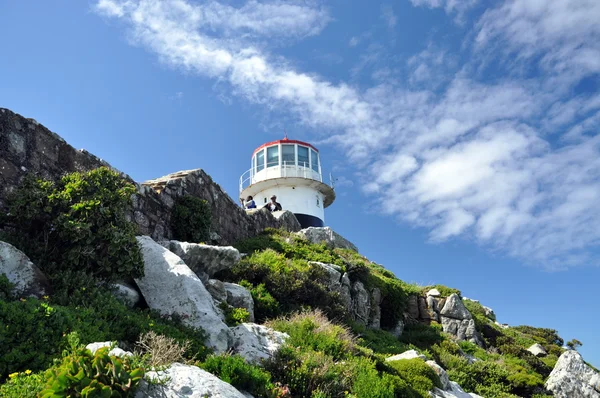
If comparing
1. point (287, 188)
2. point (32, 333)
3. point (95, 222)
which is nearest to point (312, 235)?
point (287, 188)

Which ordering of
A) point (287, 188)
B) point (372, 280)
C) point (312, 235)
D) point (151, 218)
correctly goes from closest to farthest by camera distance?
point (151, 218), point (372, 280), point (312, 235), point (287, 188)

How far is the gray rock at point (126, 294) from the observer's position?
684 cm

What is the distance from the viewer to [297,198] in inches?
1107

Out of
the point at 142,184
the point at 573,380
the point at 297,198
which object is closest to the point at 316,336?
the point at 142,184

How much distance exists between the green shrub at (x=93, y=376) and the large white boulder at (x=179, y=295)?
2.32m

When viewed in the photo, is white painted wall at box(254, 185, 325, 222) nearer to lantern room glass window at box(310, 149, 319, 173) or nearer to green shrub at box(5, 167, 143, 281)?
lantern room glass window at box(310, 149, 319, 173)

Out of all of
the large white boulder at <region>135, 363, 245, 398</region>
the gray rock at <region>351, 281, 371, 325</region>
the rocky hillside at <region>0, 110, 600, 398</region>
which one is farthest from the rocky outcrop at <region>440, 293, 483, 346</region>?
the large white boulder at <region>135, 363, 245, 398</region>

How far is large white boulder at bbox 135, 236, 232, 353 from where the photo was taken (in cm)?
668

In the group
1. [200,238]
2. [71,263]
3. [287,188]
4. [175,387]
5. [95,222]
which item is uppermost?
[287,188]

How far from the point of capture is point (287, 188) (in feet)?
92.9

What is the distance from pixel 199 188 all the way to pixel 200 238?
1.86 m

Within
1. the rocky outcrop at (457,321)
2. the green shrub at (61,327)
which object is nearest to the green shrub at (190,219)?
the green shrub at (61,327)

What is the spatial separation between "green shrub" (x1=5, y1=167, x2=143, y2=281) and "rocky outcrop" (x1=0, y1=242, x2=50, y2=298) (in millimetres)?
635

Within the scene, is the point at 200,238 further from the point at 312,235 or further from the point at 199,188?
the point at 312,235
